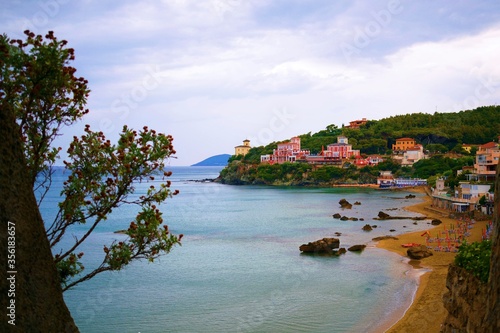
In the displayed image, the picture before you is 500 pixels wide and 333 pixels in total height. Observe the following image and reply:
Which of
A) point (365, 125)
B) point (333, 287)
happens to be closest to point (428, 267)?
point (333, 287)

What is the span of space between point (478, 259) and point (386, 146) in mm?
112015

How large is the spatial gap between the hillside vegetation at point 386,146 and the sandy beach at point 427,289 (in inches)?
2209

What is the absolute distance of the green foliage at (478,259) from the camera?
9016mm

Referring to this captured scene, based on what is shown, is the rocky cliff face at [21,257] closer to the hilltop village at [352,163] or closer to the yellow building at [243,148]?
the hilltop village at [352,163]

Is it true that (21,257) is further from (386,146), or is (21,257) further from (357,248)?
(386,146)

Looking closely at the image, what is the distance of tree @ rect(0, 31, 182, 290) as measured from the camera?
5.23 m

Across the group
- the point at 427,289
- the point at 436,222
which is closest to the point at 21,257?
the point at 427,289

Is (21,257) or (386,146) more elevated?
(386,146)

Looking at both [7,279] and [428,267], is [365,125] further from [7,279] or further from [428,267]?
[7,279]

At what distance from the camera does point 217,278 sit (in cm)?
2434

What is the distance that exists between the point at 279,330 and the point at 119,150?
39.1 ft

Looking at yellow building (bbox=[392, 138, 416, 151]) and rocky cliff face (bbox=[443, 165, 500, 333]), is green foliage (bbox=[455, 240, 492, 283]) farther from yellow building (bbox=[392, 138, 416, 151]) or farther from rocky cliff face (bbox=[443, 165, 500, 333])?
yellow building (bbox=[392, 138, 416, 151])

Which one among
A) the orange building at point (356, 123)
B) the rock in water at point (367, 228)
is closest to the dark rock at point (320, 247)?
the rock in water at point (367, 228)

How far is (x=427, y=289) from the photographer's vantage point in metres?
19.7
